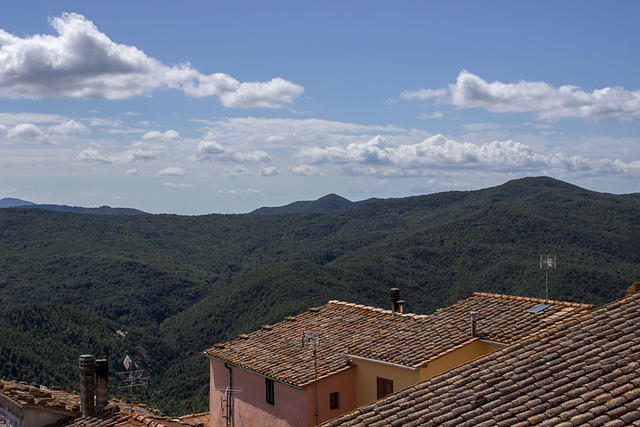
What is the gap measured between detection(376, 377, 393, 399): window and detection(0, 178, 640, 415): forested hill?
50.0 m

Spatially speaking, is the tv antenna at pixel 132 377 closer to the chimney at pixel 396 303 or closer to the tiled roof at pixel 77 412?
the tiled roof at pixel 77 412

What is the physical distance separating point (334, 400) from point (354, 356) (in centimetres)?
104

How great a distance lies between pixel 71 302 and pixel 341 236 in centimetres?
7447

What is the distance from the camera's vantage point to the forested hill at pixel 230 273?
83.0 m

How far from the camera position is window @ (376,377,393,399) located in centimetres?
1631

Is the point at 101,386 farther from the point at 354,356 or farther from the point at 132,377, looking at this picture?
the point at 354,356

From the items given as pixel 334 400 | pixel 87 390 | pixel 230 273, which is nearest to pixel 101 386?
pixel 87 390

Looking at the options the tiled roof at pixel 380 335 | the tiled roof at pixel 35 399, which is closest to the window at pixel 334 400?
the tiled roof at pixel 380 335

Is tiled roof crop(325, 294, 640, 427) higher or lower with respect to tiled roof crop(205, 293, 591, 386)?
higher

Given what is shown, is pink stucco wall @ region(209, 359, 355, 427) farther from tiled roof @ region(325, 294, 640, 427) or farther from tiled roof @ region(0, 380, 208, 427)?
tiled roof @ region(325, 294, 640, 427)

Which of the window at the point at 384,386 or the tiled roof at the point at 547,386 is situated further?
the window at the point at 384,386

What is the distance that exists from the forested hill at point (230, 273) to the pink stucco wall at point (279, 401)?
45890 millimetres

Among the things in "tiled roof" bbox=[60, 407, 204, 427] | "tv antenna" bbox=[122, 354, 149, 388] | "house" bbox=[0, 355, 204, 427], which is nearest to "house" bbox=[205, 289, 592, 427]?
"tv antenna" bbox=[122, 354, 149, 388]

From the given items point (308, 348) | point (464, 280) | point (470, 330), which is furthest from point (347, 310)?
point (464, 280)
